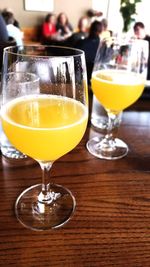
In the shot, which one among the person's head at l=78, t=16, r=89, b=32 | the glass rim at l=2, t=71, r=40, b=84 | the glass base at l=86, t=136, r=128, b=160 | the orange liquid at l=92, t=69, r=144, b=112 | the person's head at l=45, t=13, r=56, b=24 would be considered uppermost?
the person's head at l=45, t=13, r=56, b=24

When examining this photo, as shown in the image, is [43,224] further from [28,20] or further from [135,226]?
[28,20]

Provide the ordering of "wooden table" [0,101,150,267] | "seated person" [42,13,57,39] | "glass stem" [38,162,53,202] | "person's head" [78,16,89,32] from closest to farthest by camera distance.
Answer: "wooden table" [0,101,150,267] < "glass stem" [38,162,53,202] < "seated person" [42,13,57,39] < "person's head" [78,16,89,32]

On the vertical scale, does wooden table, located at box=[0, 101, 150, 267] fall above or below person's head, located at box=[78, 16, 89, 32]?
below

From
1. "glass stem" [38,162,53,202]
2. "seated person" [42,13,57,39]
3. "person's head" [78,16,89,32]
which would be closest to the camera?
"glass stem" [38,162,53,202]

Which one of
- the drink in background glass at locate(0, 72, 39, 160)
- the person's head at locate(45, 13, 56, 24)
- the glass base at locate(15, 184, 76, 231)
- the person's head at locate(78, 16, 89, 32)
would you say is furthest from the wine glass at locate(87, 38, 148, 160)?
the person's head at locate(78, 16, 89, 32)

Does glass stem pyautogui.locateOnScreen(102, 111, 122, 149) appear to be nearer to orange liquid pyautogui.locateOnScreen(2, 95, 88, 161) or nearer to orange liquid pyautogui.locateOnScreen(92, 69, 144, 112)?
orange liquid pyautogui.locateOnScreen(92, 69, 144, 112)

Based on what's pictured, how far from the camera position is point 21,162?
60 cm

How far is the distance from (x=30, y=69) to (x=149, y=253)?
32 cm

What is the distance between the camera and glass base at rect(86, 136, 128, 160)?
0.65 m

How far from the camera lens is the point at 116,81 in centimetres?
67

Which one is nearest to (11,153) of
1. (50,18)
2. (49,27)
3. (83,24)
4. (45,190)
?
(45,190)

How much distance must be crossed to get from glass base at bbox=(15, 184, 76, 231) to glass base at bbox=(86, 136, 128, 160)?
0.48ft

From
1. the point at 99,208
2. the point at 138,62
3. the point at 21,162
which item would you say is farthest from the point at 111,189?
the point at 138,62

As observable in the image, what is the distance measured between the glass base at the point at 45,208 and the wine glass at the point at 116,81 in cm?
15
